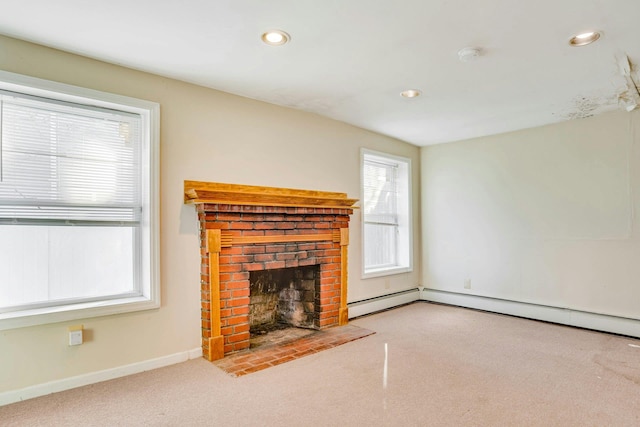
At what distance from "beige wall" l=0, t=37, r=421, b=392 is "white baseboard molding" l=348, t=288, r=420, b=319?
4.77 ft

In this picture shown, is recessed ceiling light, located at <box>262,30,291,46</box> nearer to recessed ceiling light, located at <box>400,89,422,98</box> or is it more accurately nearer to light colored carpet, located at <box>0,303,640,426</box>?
recessed ceiling light, located at <box>400,89,422,98</box>

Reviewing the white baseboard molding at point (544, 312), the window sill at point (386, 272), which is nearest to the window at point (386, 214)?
the window sill at point (386, 272)

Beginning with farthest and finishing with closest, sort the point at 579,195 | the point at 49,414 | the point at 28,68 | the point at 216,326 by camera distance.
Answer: the point at 579,195 < the point at 216,326 < the point at 28,68 < the point at 49,414

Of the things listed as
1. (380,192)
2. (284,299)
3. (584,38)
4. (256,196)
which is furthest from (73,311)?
(584,38)

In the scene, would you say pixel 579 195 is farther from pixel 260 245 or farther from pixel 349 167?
pixel 260 245

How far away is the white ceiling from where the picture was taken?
6.55 feet

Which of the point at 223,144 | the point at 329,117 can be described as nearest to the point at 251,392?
the point at 223,144

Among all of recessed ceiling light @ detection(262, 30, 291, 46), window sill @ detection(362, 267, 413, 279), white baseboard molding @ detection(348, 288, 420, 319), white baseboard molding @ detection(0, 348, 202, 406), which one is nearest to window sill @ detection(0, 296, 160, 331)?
white baseboard molding @ detection(0, 348, 202, 406)

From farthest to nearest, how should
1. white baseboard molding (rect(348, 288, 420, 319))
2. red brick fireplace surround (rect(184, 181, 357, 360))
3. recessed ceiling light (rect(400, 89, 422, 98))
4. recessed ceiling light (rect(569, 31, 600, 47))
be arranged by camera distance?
white baseboard molding (rect(348, 288, 420, 319))
recessed ceiling light (rect(400, 89, 422, 98))
red brick fireplace surround (rect(184, 181, 357, 360))
recessed ceiling light (rect(569, 31, 600, 47))

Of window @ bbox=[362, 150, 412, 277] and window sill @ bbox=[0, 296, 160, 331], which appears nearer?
window sill @ bbox=[0, 296, 160, 331]

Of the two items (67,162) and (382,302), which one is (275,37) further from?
(382,302)

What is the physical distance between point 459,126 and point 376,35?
2.44 metres

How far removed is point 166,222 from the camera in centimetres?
291

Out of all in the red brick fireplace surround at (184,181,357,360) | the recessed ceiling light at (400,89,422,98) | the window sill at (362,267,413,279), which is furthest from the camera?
the window sill at (362,267,413,279)
